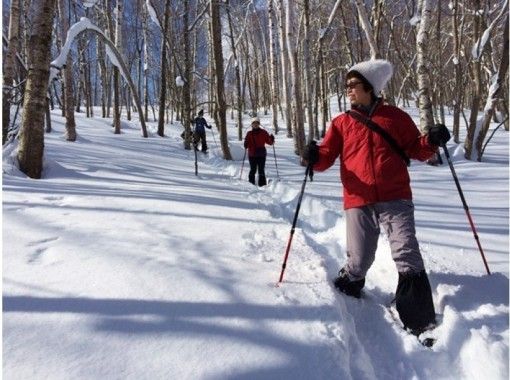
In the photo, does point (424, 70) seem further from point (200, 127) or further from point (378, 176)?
point (200, 127)

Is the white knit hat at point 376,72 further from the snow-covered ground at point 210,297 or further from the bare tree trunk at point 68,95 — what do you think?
the bare tree trunk at point 68,95

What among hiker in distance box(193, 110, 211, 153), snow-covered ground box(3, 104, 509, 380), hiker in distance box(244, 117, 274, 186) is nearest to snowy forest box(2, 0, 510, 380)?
snow-covered ground box(3, 104, 509, 380)

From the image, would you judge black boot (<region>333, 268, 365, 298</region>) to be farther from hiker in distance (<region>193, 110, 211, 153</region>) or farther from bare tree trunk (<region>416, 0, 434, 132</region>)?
hiker in distance (<region>193, 110, 211, 153</region>)

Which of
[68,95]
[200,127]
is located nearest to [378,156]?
[68,95]

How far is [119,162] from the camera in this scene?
27.1ft

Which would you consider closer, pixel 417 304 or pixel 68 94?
pixel 417 304

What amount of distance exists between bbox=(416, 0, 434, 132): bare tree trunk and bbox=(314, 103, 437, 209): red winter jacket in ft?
24.1

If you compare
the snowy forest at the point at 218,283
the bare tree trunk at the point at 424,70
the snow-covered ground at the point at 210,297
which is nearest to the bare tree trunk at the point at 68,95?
the snowy forest at the point at 218,283

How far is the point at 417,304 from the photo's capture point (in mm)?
2502

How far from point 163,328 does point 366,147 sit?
1.77m

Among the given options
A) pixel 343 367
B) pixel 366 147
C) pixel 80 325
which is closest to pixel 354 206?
pixel 366 147

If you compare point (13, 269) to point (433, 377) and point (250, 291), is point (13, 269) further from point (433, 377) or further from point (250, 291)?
point (433, 377)

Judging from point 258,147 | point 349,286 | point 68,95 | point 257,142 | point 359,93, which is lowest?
point 349,286

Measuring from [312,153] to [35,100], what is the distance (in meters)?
4.44
